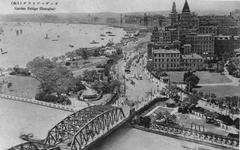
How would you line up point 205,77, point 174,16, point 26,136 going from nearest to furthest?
point 26,136
point 205,77
point 174,16

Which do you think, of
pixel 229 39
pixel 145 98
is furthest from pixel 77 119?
pixel 229 39

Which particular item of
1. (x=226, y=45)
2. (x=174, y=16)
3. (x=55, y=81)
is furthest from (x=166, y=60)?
(x=55, y=81)

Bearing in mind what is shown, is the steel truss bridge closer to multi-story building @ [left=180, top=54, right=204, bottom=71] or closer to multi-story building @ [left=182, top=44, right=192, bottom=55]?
multi-story building @ [left=180, top=54, right=204, bottom=71]

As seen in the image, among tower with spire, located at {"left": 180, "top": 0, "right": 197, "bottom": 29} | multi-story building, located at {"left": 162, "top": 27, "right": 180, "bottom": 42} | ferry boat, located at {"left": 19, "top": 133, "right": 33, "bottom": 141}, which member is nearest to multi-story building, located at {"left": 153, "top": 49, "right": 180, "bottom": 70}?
multi-story building, located at {"left": 162, "top": 27, "right": 180, "bottom": 42}

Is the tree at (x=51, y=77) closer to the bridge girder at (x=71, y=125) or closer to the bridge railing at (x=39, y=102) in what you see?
the bridge railing at (x=39, y=102)

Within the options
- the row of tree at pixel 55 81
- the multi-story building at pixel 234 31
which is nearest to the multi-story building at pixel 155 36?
the multi-story building at pixel 234 31

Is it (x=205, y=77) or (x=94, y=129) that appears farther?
(x=205, y=77)

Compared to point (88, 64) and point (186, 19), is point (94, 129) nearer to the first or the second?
point (88, 64)
